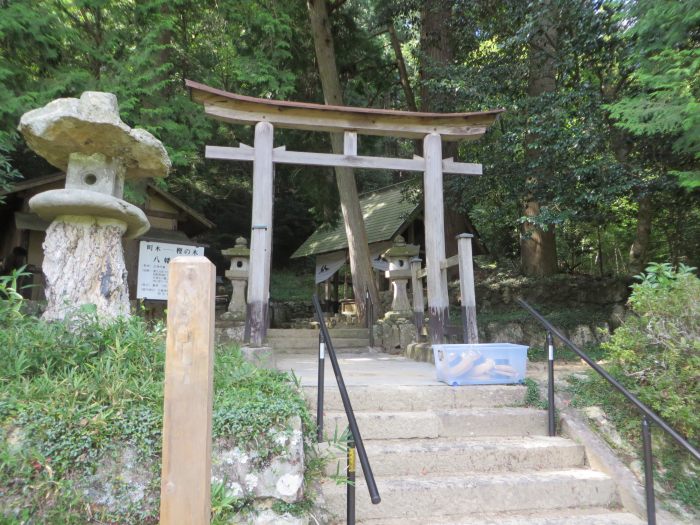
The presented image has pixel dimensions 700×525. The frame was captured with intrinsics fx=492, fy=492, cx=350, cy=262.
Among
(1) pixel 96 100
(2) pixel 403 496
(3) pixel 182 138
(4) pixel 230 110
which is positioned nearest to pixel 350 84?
(3) pixel 182 138

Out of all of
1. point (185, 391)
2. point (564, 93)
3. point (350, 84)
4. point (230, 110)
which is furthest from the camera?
point (350, 84)

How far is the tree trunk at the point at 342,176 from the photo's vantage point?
10328 mm

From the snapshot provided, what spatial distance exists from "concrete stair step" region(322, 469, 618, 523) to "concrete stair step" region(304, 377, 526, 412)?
30.7 inches

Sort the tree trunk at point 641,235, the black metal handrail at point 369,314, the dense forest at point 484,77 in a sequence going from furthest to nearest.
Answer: the tree trunk at point 641,235 < the black metal handrail at point 369,314 < the dense forest at point 484,77

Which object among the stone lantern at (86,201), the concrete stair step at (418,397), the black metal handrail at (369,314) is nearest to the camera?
the concrete stair step at (418,397)

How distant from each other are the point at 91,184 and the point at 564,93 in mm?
6884

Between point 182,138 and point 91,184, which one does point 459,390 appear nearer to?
point 91,184

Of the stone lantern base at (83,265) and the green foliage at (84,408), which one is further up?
the stone lantern base at (83,265)

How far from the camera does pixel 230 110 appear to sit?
239 inches

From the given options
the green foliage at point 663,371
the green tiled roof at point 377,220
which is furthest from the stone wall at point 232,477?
the green tiled roof at point 377,220

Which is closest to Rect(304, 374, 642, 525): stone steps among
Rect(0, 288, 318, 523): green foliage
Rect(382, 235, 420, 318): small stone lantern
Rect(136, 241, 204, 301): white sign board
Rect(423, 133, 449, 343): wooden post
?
Rect(0, 288, 318, 523): green foliage

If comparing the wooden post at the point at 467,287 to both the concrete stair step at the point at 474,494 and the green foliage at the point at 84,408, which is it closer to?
the concrete stair step at the point at 474,494

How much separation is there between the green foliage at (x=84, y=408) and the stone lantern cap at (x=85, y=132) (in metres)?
1.47

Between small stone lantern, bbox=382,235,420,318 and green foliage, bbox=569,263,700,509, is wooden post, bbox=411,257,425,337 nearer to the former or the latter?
small stone lantern, bbox=382,235,420,318
